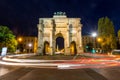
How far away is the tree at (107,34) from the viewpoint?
71.9m

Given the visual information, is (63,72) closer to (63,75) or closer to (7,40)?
(63,75)

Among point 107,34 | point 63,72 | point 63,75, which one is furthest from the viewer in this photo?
point 107,34

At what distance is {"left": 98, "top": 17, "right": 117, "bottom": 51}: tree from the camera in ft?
236

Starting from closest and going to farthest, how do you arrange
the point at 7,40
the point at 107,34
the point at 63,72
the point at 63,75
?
the point at 63,75 → the point at 63,72 → the point at 107,34 → the point at 7,40

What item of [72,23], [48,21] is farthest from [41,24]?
[72,23]

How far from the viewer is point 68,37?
73750 millimetres

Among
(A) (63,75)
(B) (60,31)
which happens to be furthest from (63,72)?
(B) (60,31)

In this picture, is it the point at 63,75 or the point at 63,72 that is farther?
the point at 63,72

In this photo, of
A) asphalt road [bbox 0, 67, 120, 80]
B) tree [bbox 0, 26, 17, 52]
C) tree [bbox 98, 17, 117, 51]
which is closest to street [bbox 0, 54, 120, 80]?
asphalt road [bbox 0, 67, 120, 80]

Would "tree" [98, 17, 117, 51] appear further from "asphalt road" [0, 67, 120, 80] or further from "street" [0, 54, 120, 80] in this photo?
"asphalt road" [0, 67, 120, 80]

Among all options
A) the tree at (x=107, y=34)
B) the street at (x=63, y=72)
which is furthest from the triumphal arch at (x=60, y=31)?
the street at (x=63, y=72)

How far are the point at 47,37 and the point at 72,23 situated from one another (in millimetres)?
11836

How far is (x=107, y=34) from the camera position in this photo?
242 ft

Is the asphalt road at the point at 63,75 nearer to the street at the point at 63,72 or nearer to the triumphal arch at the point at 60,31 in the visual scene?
the street at the point at 63,72
